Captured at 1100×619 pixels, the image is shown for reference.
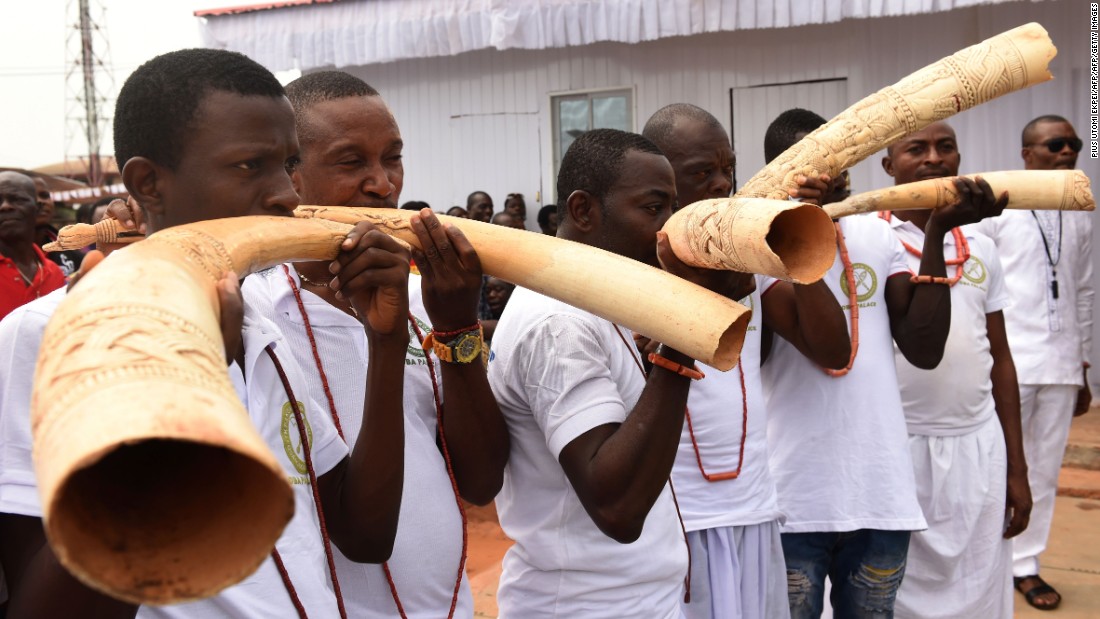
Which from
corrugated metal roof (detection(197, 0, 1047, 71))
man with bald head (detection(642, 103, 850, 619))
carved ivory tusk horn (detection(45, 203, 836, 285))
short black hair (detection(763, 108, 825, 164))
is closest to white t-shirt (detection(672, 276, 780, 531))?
Result: man with bald head (detection(642, 103, 850, 619))

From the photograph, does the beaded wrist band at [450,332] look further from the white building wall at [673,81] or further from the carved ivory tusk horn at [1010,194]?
the white building wall at [673,81]

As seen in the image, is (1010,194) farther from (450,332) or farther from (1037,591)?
(1037,591)

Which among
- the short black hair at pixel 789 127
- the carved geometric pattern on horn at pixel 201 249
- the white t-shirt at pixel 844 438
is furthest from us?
the short black hair at pixel 789 127

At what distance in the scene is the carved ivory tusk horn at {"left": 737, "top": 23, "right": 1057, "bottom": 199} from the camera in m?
2.32

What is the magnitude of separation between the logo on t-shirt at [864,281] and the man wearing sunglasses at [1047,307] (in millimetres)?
2262

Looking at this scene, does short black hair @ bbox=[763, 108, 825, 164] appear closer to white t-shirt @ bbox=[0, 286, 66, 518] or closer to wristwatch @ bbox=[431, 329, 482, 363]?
wristwatch @ bbox=[431, 329, 482, 363]

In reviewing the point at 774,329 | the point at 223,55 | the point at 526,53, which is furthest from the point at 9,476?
the point at 526,53

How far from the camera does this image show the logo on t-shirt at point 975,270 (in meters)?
3.65

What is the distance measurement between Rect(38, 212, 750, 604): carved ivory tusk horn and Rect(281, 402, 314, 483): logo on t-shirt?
0.44 meters

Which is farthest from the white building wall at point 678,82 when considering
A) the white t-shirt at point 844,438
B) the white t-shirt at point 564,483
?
the white t-shirt at point 564,483

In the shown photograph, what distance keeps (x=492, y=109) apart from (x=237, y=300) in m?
8.46

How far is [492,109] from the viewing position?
30.9 feet

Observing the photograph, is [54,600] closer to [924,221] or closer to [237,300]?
[237,300]

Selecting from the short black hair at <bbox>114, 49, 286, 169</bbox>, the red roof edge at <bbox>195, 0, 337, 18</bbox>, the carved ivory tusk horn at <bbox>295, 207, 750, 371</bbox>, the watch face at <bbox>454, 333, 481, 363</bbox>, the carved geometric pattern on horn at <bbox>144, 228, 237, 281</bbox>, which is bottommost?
the watch face at <bbox>454, 333, 481, 363</bbox>
